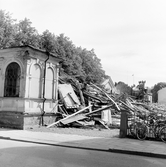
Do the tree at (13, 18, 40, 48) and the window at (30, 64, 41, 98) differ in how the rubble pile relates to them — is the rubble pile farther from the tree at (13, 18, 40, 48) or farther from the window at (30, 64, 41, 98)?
the tree at (13, 18, 40, 48)

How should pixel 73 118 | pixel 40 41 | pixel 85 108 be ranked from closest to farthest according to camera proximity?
pixel 73 118, pixel 85 108, pixel 40 41

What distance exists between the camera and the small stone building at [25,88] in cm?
1383

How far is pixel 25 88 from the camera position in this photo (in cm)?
1382

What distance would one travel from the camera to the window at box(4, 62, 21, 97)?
1429 cm

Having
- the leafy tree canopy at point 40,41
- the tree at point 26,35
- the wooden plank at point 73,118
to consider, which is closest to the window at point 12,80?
the wooden plank at point 73,118

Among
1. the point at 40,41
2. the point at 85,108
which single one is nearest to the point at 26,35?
the point at 40,41

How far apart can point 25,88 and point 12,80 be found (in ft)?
4.86

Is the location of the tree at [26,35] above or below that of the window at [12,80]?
above

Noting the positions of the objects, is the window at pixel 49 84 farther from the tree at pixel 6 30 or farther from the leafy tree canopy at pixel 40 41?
the tree at pixel 6 30

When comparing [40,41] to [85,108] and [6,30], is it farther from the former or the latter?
[85,108]

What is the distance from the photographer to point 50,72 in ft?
52.1

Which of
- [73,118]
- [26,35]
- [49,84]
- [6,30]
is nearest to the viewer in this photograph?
[73,118]

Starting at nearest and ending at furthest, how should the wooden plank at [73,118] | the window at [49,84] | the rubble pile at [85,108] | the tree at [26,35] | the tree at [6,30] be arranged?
the wooden plank at [73,118] < the rubble pile at [85,108] < the window at [49,84] < the tree at [6,30] < the tree at [26,35]

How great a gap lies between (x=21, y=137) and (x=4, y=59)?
666 cm
